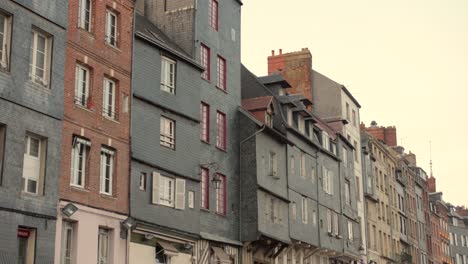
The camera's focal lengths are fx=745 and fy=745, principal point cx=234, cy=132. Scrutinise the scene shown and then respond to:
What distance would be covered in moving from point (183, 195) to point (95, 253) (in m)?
6.38

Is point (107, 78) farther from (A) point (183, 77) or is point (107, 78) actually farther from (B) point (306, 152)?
(B) point (306, 152)

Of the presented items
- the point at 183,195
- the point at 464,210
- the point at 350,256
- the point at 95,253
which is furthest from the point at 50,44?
the point at 464,210

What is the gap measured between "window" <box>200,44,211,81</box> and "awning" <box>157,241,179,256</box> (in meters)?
8.80

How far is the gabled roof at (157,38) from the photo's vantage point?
30.8 m

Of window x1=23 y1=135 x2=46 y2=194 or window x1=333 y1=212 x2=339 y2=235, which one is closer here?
Result: window x1=23 y1=135 x2=46 y2=194

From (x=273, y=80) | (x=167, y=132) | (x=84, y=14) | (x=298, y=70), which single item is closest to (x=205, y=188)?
(x=167, y=132)

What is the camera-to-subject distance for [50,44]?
2472cm

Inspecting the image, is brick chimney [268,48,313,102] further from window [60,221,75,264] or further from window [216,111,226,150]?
window [60,221,75,264]

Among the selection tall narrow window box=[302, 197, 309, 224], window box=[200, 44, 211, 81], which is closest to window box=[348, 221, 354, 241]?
tall narrow window box=[302, 197, 309, 224]

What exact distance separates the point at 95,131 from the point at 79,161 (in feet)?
4.57

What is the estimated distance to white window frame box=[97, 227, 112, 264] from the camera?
1040 inches

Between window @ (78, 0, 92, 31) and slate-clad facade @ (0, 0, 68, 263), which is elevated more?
window @ (78, 0, 92, 31)

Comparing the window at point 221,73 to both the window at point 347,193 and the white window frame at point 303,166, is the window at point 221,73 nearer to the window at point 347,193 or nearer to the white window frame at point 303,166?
the white window frame at point 303,166

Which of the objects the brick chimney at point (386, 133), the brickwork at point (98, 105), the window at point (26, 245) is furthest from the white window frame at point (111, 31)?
the brick chimney at point (386, 133)
